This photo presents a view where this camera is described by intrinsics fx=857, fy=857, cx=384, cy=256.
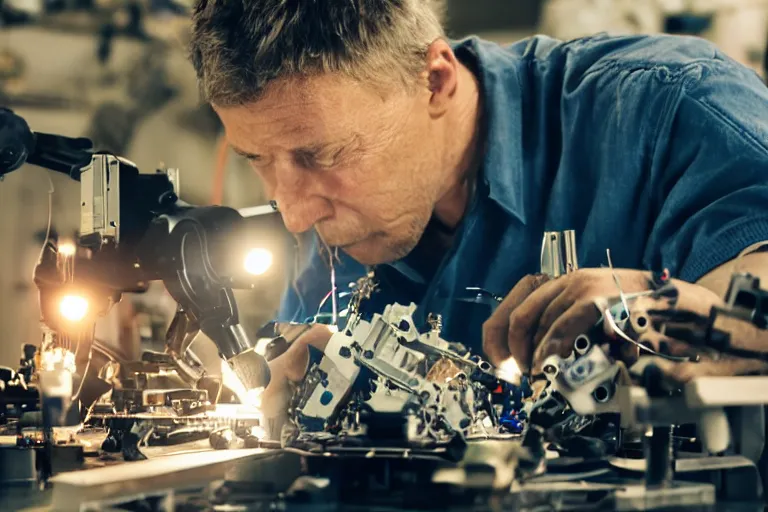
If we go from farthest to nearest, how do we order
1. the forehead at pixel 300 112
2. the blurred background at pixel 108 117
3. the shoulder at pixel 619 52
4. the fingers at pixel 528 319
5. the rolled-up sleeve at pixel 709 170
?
the blurred background at pixel 108 117 < the shoulder at pixel 619 52 < the forehead at pixel 300 112 < the rolled-up sleeve at pixel 709 170 < the fingers at pixel 528 319

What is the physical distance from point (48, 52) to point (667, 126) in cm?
104

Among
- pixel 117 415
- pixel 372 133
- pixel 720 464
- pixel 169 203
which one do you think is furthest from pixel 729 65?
pixel 117 415

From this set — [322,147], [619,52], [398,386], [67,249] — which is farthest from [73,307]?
[619,52]

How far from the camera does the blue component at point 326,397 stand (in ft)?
2.83

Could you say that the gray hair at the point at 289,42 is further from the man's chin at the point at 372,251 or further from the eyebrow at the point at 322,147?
the man's chin at the point at 372,251

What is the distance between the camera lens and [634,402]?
625mm

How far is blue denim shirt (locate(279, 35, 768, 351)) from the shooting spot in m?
1.00

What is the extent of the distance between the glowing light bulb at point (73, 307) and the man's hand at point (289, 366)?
9.8 inches

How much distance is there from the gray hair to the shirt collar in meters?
0.21

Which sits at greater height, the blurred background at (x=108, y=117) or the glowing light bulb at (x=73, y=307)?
the blurred background at (x=108, y=117)

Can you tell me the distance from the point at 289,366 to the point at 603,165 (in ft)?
1.69

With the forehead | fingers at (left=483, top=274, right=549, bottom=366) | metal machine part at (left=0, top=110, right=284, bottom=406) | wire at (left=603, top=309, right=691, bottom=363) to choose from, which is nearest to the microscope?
metal machine part at (left=0, top=110, right=284, bottom=406)

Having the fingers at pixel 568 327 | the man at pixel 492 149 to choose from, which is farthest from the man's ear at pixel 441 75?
the fingers at pixel 568 327

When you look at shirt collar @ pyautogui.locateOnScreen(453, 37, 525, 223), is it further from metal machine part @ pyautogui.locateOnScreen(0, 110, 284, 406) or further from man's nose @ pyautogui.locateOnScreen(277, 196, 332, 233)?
metal machine part @ pyautogui.locateOnScreen(0, 110, 284, 406)
